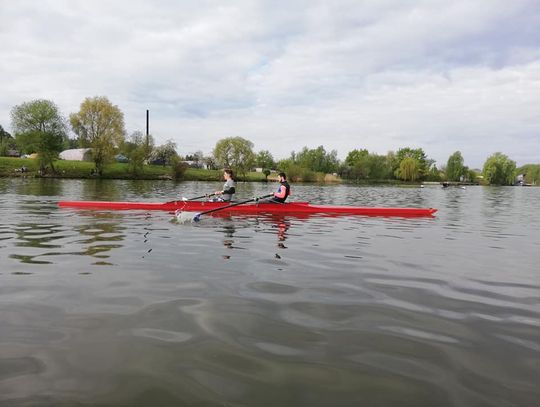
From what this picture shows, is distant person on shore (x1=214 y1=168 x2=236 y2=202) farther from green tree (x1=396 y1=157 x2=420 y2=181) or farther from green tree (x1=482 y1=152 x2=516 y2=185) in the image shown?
green tree (x1=482 y1=152 x2=516 y2=185)

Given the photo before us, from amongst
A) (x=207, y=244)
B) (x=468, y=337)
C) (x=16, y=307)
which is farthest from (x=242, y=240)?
(x=468, y=337)

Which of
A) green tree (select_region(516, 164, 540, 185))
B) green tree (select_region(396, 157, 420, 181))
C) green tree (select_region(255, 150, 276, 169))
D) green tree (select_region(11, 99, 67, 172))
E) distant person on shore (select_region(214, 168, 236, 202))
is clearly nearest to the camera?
distant person on shore (select_region(214, 168, 236, 202))

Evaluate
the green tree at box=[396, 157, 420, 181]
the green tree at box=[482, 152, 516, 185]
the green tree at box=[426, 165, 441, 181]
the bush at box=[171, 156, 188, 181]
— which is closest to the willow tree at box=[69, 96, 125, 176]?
the bush at box=[171, 156, 188, 181]

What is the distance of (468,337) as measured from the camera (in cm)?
441

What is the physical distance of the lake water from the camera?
325cm

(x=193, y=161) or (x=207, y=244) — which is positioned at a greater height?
(x=193, y=161)

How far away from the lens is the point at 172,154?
275 feet

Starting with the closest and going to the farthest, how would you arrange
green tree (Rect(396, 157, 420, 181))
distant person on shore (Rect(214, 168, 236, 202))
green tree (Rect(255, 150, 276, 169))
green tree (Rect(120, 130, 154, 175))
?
distant person on shore (Rect(214, 168, 236, 202)) → green tree (Rect(120, 130, 154, 175)) → green tree (Rect(396, 157, 420, 181)) → green tree (Rect(255, 150, 276, 169))

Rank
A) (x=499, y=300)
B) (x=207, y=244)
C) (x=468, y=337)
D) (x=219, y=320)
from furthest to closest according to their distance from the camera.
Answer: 1. (x=207, y=244)
2. (x=499, y=300)
3. (x=219, y=320)
4. (x=468, y=337)

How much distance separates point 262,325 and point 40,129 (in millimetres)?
70035

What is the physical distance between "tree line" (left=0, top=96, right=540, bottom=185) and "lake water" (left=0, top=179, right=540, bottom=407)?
59519mm

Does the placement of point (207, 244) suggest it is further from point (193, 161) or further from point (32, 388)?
point (193, 161)

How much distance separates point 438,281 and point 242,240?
16.7ft

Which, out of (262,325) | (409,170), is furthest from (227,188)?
(409,170)
